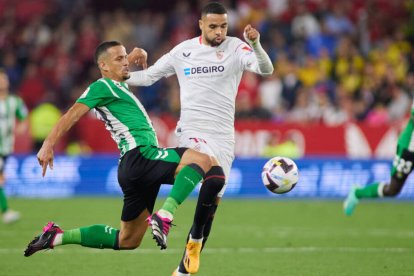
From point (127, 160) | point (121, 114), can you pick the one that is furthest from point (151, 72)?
point (127, 160)

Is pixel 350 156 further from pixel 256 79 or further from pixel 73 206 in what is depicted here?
pixel 73 206

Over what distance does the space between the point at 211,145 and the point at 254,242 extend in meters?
3.82

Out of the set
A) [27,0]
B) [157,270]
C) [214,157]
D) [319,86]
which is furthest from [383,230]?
[27,0]

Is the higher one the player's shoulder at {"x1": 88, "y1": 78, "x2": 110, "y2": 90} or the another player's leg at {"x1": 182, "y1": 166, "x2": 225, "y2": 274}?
the player's shoulder at {"x1": 88, "y1": 78, "x2": 110, "y2": 90}

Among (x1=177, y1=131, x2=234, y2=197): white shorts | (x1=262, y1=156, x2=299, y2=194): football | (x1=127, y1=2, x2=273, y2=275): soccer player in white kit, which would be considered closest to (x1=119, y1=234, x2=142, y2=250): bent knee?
(x1=127, y1=2, x2=273, y2=275): soccer player in white kit

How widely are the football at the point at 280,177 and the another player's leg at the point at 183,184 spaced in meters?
0.98

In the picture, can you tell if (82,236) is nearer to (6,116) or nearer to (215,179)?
(215,179)

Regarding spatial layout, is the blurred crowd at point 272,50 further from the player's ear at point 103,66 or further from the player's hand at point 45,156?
the player's hand at point 45,156

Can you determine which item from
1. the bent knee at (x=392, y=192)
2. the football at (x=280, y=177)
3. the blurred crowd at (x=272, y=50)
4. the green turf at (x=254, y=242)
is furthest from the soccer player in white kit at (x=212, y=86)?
the blurred crowd at (x=272, y=50)

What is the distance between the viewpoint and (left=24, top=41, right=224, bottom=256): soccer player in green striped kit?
8.23 m

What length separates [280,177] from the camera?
29.9ft

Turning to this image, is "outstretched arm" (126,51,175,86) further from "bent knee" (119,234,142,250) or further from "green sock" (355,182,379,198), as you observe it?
"green sock" (355,182,379,198)

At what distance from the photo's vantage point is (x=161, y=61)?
9453mm

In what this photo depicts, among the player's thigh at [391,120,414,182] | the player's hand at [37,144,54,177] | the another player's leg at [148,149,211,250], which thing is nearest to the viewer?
the another player's leg at [148,149,211,250]
